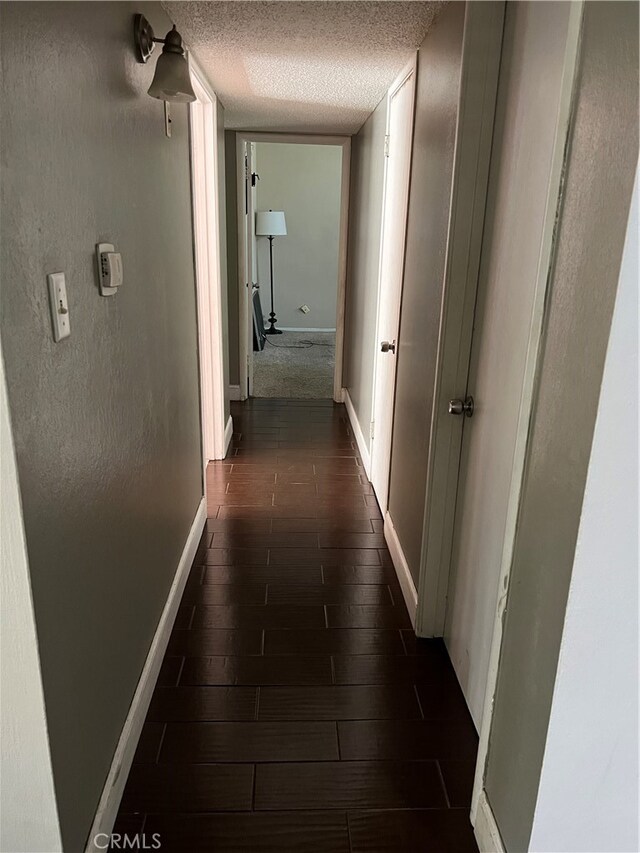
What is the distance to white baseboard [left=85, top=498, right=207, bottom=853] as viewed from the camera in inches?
55.8

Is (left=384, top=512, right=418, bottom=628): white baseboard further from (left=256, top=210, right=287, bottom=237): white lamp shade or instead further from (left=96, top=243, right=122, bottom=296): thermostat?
(left=256, top=210, right=287, bottom=237): white lamp shade

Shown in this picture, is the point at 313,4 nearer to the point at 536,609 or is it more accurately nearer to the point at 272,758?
the point at 536,609

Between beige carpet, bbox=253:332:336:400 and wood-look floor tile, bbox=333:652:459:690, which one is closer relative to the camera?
wood-look floor tile, bbox=333:652:459:690

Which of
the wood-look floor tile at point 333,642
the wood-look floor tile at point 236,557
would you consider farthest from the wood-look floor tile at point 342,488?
the wood-look floor tile at point 333,642

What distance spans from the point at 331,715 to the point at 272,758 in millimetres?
238

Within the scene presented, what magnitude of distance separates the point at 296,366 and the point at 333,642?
15.0 ft

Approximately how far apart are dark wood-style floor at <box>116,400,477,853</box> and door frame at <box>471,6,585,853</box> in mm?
137

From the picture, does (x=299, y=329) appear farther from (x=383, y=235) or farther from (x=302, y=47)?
(x=302, y=47)

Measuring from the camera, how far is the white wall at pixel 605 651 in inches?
37.4

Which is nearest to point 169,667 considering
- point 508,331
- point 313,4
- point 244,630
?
point 244,630

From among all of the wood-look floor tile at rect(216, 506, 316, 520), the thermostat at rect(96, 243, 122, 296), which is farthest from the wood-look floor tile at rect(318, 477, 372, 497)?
the thermostat at rect(96, 243, 122, 296)

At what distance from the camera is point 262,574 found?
2.65m

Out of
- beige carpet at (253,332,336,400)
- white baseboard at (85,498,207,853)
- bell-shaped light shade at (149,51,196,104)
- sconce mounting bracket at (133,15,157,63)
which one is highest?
sconce mounting bracket at (133,15,157,63)

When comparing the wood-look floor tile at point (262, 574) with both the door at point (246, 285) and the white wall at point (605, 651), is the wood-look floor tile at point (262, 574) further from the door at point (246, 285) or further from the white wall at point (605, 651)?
the door at point (246, 285)
